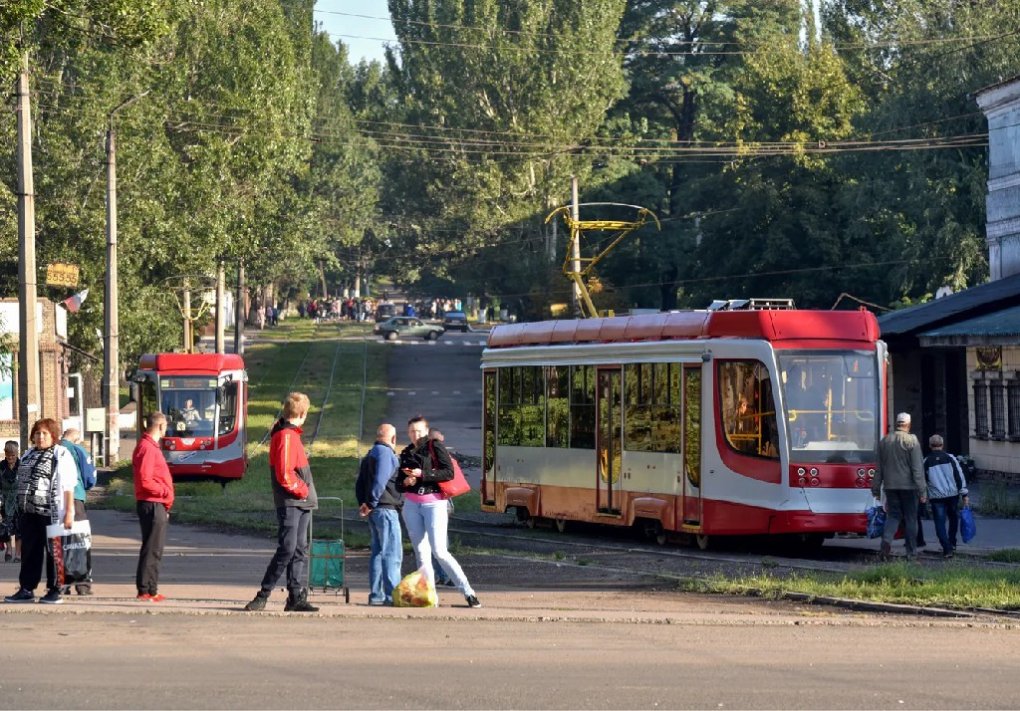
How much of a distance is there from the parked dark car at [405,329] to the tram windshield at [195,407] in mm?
57519

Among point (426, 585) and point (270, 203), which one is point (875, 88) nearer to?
point (270, 203)

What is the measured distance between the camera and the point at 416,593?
50.1 feet

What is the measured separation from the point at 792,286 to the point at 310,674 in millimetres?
59980

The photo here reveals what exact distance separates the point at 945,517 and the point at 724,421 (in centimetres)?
295

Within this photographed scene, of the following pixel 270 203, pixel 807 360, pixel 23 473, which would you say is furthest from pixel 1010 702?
pixel 270 203

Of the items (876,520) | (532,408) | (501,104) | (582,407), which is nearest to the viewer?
(876,520)

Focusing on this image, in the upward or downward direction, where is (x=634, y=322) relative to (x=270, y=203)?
downward

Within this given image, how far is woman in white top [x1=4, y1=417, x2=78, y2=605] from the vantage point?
15.9 m

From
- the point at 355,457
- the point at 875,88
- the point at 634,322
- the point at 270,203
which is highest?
the point at 875,88

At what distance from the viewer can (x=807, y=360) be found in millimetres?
21188

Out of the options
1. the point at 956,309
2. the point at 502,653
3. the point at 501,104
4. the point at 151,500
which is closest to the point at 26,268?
the point at 151,500

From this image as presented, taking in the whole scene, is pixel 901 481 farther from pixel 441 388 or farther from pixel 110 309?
pixel 441 388

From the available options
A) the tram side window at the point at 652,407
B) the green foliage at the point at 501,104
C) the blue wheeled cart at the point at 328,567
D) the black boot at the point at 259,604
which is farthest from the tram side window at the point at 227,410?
the green foliage at the point at 501,104

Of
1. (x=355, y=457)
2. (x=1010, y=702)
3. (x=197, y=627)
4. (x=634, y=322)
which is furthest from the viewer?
(x=355, y=457)
